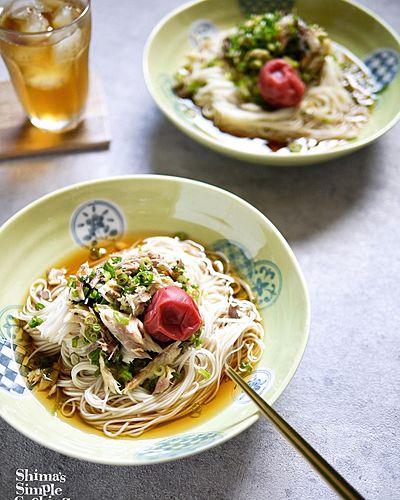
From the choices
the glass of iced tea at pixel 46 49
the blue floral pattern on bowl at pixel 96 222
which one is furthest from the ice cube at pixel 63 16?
the blue floral pattern on bowl at pixel 96 222

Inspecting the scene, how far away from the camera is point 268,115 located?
110 inches

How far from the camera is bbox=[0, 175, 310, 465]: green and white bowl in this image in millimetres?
1726

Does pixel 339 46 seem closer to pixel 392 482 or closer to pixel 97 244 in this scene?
pixel 97 244

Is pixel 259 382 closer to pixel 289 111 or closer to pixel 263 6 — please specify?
pixel 289 111

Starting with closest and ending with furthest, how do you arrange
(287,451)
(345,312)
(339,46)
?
(287,451), (345,312), (339,46)

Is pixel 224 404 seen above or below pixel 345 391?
above

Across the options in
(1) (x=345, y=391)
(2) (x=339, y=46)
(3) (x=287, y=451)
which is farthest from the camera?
(2) (x=339, y=46)

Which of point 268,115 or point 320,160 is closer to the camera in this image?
point 320,160

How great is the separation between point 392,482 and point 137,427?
84cm

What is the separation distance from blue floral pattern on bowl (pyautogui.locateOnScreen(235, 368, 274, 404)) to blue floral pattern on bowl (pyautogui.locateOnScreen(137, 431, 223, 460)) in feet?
0.53

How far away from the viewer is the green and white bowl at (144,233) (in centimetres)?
173

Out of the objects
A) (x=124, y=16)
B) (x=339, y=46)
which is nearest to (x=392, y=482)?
(x=339, y=46)

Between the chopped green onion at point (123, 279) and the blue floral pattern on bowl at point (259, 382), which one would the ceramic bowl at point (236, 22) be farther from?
the blue floral pattern on bowl at point (259, 382)

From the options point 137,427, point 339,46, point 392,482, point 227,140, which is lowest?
point 392,482
